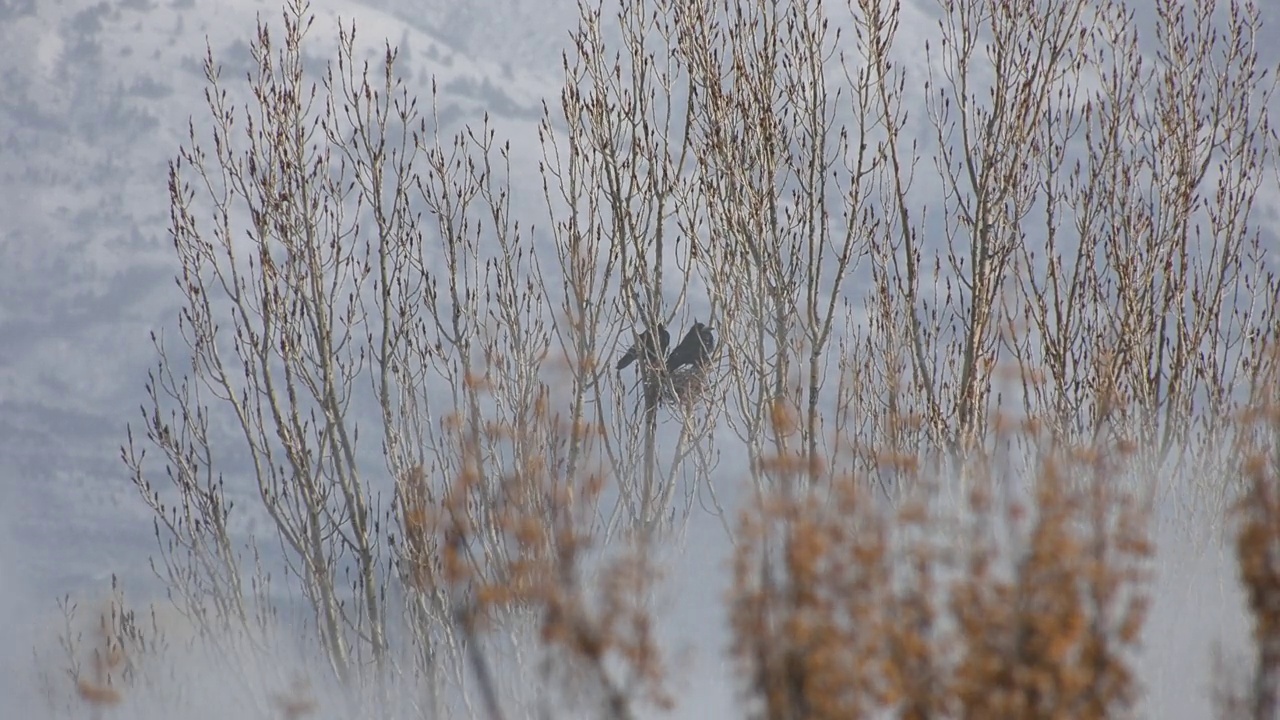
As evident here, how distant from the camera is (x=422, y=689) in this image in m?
5.98

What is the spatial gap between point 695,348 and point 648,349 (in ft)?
0.83

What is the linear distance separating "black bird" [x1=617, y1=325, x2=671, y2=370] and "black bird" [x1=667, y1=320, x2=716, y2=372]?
→ 0.08 meters

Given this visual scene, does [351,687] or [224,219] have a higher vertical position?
[224,219]

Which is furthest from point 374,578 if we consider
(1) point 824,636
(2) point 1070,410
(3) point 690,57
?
(1) point 824,636

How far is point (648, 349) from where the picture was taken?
637 cm

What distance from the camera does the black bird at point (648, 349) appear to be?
20.5 ft

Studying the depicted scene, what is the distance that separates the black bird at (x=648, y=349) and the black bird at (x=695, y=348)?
8cm

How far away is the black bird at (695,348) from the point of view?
633 centimetres

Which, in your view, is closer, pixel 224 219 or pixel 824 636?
pixel 824 636

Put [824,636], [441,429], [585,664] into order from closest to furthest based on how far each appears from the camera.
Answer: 1. [824,636]
2. [585,664]
3. [441,429]

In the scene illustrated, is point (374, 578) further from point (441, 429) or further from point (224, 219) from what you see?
point (224, 219)

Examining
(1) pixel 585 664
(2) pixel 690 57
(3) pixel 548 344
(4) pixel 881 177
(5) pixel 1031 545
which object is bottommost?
(1) pixel 585 664

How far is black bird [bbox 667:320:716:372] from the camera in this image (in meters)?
6.33

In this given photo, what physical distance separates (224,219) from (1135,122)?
5.19 metres
